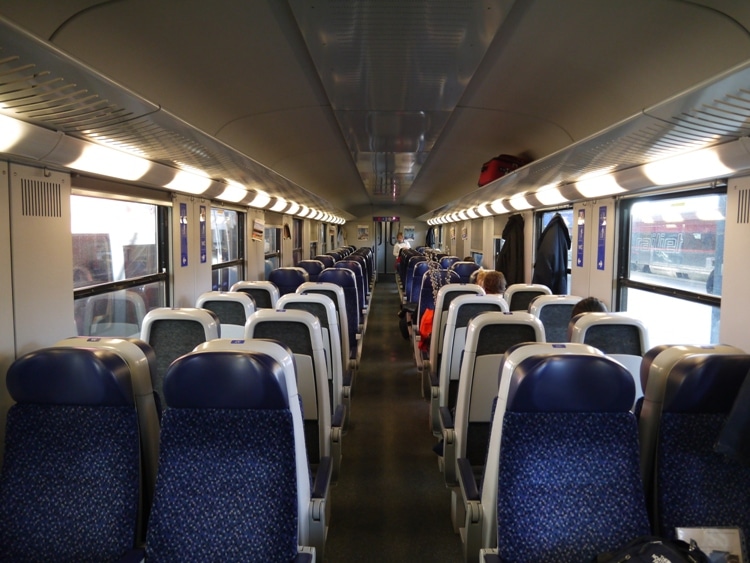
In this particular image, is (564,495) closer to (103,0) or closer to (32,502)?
(32,502)

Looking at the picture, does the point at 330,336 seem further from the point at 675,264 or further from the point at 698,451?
the point at 675,264

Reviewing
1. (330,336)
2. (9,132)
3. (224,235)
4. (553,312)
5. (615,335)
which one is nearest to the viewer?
(9,132)

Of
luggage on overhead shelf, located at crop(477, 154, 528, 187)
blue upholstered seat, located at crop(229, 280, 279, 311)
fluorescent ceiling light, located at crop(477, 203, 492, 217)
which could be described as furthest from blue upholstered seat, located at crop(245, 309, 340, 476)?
fluorescent ceiling light, located at crop(477, 203, 492, 217)

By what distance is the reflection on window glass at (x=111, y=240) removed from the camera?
462 centimetres

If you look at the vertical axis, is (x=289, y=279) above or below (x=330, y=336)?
above

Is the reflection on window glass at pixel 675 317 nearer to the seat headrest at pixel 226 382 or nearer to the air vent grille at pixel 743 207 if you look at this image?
the air vent grille at pixel 743 207

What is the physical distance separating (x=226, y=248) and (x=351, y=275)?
9.23 ft

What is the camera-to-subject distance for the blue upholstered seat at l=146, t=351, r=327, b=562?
200 cm

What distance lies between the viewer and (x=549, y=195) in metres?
7.00

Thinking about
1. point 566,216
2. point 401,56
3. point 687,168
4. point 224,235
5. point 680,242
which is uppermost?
point 401,56

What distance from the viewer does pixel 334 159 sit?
10.3m

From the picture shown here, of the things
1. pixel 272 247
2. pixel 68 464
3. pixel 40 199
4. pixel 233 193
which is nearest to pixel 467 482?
pixel 68 464

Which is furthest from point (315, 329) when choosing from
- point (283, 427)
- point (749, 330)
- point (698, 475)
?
point (749, 330)

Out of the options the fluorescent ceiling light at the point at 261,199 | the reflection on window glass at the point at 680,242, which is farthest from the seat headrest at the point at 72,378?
the fluorescent ceiling light at the point at 261,199
